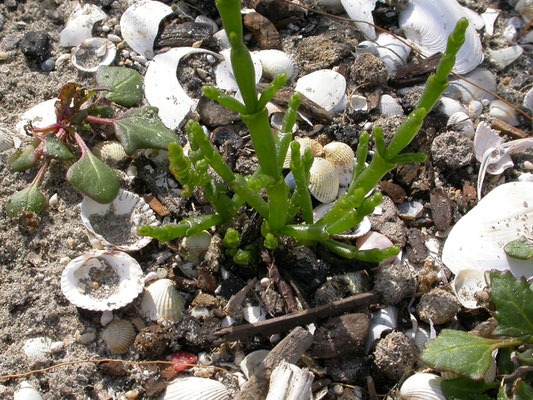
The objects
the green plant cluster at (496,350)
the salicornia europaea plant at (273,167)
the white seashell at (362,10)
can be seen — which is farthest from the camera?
the white seashell at (362,10)

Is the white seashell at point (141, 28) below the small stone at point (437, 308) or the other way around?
the other way around

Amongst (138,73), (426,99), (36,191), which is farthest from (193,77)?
(426,99)

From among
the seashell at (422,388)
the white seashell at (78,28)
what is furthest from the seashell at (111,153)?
the seashell at (422,388)

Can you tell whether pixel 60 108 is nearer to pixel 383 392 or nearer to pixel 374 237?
pixel 374 237

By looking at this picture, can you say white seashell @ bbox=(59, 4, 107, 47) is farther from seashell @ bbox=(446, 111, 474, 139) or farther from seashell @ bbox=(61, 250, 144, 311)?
seashell @ bbox=(446, 111, 474, 139)

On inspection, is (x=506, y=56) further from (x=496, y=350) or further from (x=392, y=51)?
(x=496, y=350)

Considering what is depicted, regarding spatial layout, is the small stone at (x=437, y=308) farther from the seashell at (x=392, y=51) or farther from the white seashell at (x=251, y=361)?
the seashell at (x=392, y=51)

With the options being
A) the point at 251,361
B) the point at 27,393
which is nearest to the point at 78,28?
the point at 27,393
